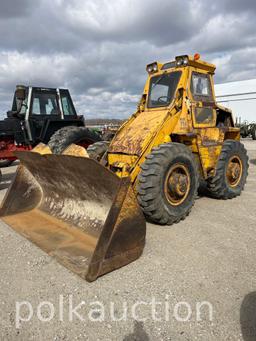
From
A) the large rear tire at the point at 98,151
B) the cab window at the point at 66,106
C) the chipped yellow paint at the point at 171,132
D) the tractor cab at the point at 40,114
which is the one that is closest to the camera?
the chipped yellow paint at the point at 171,132

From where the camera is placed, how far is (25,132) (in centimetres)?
869

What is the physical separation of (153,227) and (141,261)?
1037 mm

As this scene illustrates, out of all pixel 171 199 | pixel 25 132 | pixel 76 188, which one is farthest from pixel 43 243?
pixel 25 132

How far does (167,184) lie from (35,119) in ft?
18.5

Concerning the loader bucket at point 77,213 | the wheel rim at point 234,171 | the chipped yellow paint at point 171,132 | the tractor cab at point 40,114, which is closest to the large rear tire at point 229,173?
the wheel rim at point 234,171

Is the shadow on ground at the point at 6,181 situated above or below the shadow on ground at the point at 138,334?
below

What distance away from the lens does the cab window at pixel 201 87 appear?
18.0 feet

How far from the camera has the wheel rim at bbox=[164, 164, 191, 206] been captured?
14.5 ft

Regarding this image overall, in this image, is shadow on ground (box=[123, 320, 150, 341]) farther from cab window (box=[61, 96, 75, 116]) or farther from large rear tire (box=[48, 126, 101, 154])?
cab window (box=[61, 96, 75, 116])

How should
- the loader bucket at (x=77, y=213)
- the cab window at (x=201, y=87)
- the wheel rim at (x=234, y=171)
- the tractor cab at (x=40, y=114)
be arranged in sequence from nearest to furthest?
1. the loader bucket at (x=77, y=213)
2. the cab window at (x=201, y=87)
3. the wheel rim at (x=234, y=171)
4. the tractor cab at (x=40, y=114)

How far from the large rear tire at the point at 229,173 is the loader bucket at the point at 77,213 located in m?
2.71

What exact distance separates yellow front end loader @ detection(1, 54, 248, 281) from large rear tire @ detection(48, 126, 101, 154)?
198cm

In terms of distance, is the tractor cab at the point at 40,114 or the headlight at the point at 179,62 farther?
the tractor cab at the point at 40,114

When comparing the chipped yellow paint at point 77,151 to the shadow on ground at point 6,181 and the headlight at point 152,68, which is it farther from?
the shadow on ground at point 6,181
